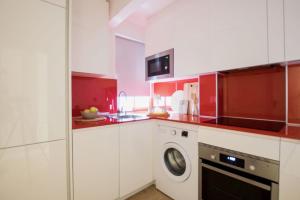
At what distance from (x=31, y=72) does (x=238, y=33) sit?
172cm

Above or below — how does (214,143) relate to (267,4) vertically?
below

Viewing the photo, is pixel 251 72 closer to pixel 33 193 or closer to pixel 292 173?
pixel 292 173

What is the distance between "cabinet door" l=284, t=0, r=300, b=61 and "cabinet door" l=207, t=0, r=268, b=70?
0.42 feet

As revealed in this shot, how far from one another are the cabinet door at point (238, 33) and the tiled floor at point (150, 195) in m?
1.58

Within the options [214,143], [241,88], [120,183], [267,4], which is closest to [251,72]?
[241,88]

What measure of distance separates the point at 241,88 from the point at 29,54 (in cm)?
199

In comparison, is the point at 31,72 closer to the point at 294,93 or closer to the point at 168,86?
the point at 168,86

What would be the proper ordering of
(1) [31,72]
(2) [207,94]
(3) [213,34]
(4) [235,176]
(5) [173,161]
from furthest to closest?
(2) [207,94]
(5) [173,161]
(3) [213,34]
(4) [235,176]
(1) [31,72]

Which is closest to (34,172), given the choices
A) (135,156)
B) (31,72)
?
(31,72)

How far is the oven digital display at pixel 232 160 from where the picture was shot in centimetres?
114

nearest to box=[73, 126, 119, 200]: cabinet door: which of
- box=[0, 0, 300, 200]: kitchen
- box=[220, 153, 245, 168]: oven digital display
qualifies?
box=[0, 0, 300, 200]: kitchen

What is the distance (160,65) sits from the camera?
2.12m

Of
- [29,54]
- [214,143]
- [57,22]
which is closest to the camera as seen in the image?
[29,54]

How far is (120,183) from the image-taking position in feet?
5.27
